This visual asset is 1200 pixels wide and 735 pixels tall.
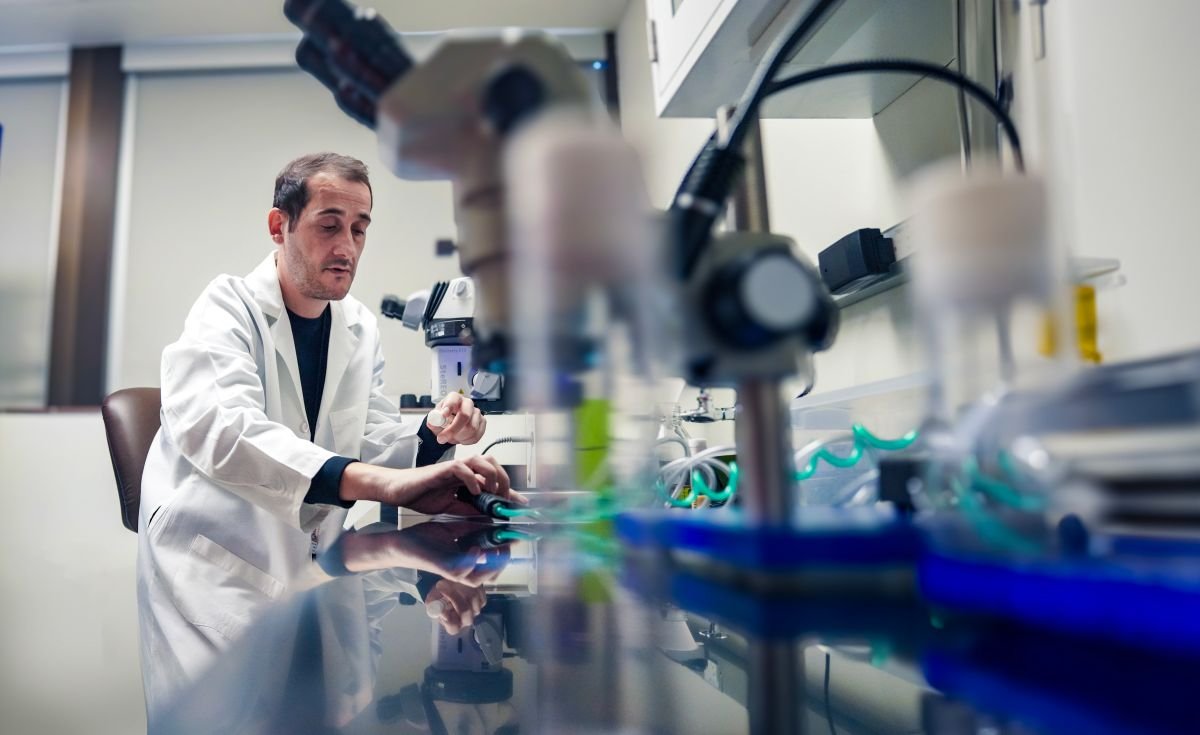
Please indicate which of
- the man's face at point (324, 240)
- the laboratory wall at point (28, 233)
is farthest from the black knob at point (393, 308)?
the laboratory wall at point (28, 233)

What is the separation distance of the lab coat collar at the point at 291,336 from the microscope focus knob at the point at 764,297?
1.66 meters

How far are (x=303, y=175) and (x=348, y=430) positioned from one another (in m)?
0.62

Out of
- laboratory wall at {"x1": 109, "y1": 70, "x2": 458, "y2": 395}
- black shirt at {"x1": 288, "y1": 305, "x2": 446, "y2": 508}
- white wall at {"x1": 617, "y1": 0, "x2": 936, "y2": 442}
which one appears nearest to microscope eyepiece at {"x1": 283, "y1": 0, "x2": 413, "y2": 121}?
white wall at {"x1": 617, "y1": 0, "x2": 936, "y2": 442}

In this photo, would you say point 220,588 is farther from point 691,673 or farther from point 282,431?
point 691,673

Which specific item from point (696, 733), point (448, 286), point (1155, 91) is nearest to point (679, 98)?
point (448, 286)

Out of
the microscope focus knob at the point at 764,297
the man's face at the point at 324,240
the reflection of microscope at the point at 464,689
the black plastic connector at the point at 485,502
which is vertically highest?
the man's face at the point at 324,240

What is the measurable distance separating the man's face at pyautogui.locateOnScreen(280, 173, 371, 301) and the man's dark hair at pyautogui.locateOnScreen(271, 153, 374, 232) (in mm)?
12

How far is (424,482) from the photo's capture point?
1239 millimetres

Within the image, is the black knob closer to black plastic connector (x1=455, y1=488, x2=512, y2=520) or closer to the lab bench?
black plastic connector (x1=455, y1=488, x2=512, y2=520)

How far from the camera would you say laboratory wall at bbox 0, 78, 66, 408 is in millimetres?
3217

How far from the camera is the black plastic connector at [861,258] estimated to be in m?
1.24

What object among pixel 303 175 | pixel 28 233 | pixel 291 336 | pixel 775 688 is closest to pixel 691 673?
pixel 775 688

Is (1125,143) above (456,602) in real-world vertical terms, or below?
above

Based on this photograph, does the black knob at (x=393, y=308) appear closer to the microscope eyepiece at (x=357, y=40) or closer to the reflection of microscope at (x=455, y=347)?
the reflection of microscope at (x=455, y=347)
